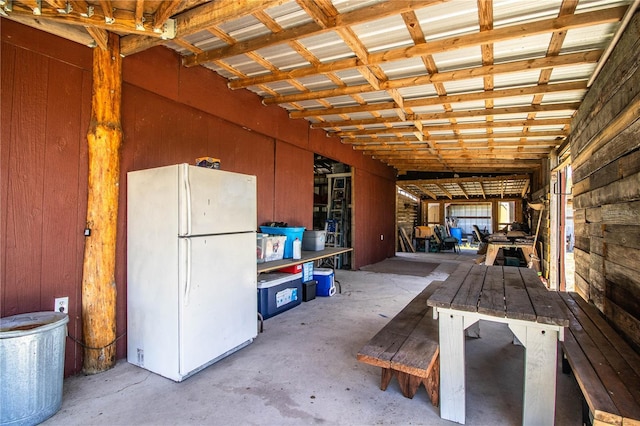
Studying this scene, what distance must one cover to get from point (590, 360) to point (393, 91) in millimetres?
3305

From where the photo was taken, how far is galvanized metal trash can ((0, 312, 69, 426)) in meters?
1.85

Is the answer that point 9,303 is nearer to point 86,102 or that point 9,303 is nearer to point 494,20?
point 86,102

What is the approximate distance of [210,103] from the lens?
3.86 meters

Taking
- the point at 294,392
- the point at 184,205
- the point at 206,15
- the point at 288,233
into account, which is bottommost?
the point at 294,392


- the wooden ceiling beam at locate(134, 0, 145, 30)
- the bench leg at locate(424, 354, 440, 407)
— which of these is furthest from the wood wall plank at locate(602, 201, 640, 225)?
the wooden ceiling beam at locate(134, 0, 145, 30)

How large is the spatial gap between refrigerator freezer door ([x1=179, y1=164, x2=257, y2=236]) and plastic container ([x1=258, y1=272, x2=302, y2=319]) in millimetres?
1188

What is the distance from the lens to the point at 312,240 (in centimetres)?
488

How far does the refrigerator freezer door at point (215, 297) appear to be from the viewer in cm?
251

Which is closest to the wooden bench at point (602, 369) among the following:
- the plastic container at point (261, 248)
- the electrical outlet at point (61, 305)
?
the plastic container at point (261, 248)

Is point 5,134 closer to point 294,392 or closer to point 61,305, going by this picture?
point 61,305

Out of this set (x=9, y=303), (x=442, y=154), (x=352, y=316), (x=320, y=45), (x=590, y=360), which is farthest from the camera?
(x=442, y=154)

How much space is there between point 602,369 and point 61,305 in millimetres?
3786

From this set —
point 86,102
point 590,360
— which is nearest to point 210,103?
point 86,102

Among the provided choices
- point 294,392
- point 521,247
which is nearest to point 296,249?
point 294,392
